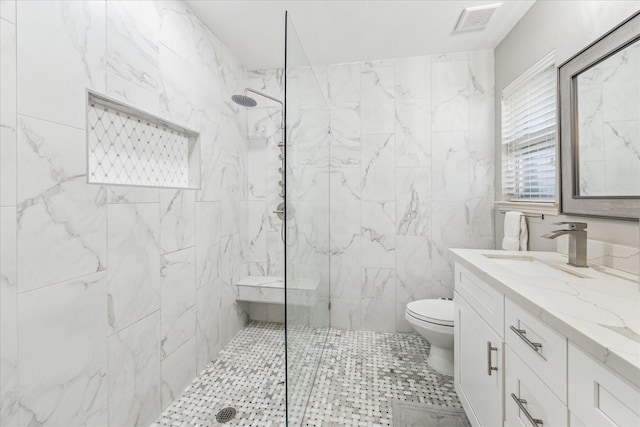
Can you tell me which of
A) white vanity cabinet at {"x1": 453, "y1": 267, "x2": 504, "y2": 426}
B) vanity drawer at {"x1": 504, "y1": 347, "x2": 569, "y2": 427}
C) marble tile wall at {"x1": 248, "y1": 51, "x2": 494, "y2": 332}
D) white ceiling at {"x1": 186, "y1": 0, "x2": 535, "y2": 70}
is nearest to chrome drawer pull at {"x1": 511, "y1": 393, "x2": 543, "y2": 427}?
vanity drawer at {"x1": 504, "y1": 347, "x2": 569, "y2": 427}

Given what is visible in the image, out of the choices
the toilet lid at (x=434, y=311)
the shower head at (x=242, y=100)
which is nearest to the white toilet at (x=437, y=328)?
the toilet lid at (x=434, y=311)

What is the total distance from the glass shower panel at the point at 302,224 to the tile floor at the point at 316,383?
22 mm

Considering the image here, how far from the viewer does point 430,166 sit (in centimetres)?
235

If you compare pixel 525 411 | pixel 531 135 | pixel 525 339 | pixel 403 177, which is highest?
pixel 531 135

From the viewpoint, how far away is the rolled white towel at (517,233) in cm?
188

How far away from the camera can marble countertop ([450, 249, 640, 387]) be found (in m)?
0.56

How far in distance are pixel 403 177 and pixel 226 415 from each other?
6.82 feet

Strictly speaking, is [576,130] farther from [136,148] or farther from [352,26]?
[136,148]

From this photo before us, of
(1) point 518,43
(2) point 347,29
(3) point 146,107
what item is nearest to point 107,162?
(3) point 146,107

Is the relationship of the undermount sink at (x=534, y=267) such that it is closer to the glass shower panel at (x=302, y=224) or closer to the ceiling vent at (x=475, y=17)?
the glass shower panel at (x=302, y=224)

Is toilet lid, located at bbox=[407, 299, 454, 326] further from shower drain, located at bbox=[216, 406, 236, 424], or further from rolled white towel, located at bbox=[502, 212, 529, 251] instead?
shower drain, located at bbox=[216, 406, 236, 424]

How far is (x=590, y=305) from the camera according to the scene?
31.1 inches

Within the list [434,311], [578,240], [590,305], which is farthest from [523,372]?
[434,311]

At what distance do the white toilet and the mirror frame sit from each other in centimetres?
92
